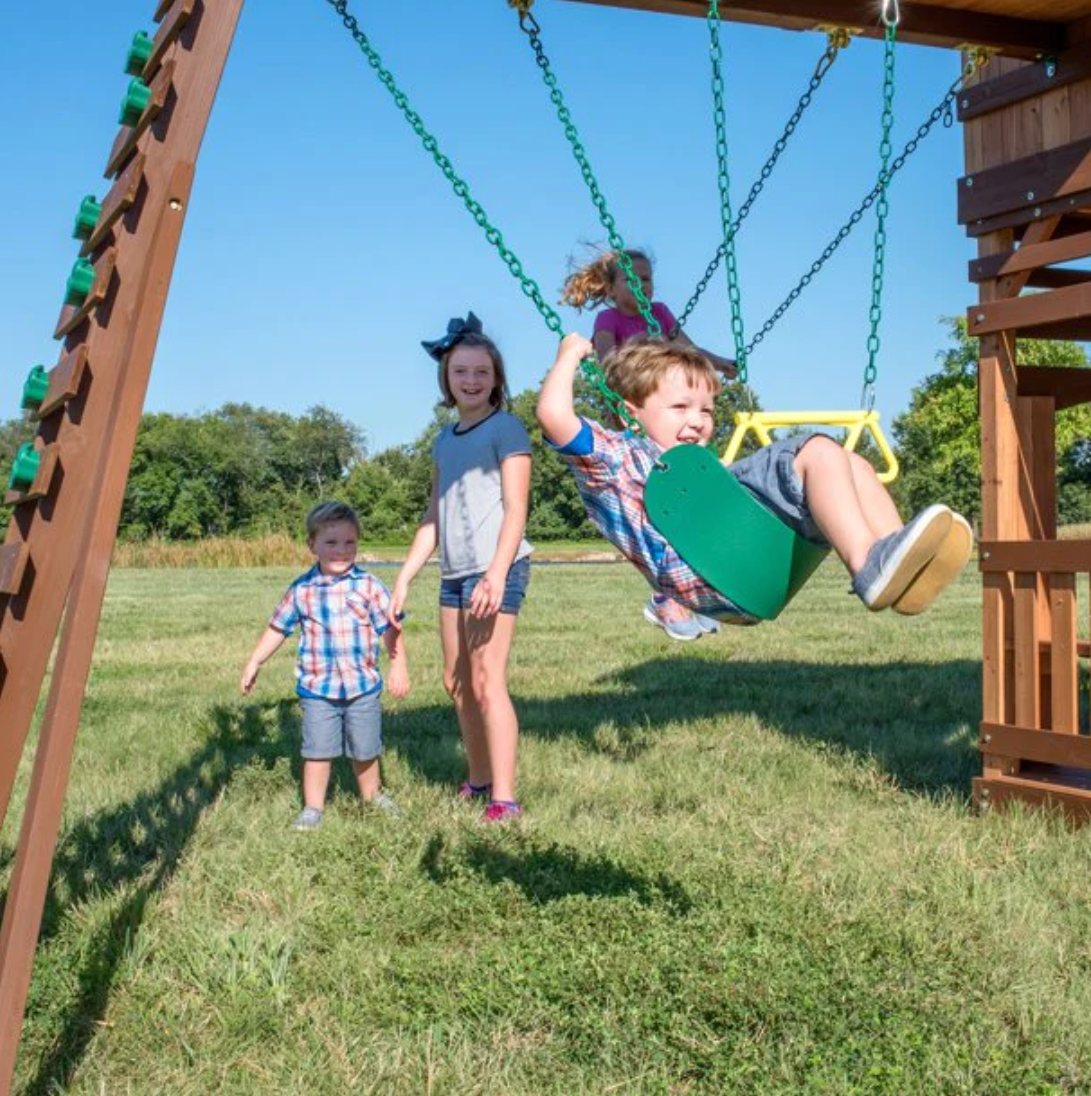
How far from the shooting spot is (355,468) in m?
85.4

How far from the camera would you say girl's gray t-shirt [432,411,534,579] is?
5.44 m

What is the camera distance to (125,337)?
285cm

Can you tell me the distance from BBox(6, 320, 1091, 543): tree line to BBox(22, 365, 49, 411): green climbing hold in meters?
32.5

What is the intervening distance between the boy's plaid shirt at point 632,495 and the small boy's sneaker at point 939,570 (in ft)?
1.61

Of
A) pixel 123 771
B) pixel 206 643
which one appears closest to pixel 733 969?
pixel 123 771

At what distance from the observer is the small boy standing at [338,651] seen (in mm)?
5480

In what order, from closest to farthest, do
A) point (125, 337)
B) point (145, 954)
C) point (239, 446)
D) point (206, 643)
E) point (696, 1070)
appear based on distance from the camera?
1. point (125, 337)
2. point (696, 1070)
3. point (145, 954)
4. point (206, 643)
5. point (239, 446)

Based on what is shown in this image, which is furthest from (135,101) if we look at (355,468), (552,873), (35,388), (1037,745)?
(355,468)

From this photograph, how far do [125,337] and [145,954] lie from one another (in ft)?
5.83

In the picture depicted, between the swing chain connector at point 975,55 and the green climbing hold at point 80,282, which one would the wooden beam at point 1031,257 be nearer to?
the swing chain connector at point 975,55

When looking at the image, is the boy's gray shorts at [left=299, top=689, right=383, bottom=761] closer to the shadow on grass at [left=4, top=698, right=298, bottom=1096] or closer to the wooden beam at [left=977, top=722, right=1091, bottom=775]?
the shadow on grass at [left=4, top=698, right=298, bottom=1096]

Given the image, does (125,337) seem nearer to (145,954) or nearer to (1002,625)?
(145,954)

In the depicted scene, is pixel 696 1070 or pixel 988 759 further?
pixel 988 759

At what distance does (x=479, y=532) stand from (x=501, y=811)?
43.0 inches
